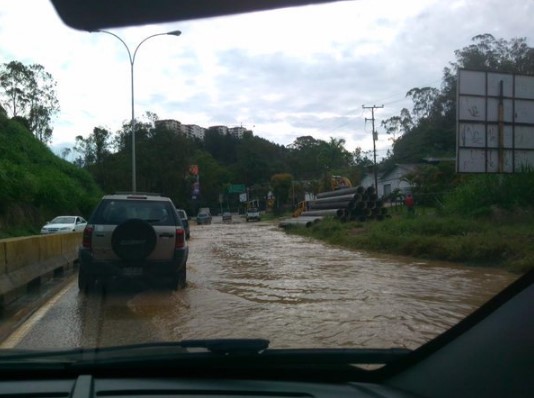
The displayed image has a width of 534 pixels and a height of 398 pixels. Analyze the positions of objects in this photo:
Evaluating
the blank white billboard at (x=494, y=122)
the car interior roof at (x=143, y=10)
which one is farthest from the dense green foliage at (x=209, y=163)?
the car interior roof at (x=143, y=10)

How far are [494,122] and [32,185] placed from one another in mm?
23470

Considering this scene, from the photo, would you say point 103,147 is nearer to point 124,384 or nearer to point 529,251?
point 529,251

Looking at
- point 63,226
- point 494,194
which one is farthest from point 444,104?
point 63,226

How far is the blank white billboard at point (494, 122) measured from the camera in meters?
19.5

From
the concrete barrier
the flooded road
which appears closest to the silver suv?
the flooded road

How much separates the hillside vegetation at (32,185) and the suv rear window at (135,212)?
20.0m

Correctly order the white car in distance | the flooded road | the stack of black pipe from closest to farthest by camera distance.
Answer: the flooded road, the white car in distance, the stack of black pipe

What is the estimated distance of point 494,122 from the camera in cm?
2022

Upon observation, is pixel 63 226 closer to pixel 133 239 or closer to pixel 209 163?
pixel 133 239

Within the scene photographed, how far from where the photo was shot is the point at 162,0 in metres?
4.25

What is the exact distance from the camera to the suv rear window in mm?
10984

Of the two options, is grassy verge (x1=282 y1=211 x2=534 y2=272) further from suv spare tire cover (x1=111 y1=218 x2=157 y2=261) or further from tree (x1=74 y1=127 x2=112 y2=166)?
tree (x1=74 y1=127 x2=112 y2=166)

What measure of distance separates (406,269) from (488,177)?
971 cm

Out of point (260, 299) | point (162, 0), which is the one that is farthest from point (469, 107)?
point (162, 0)
